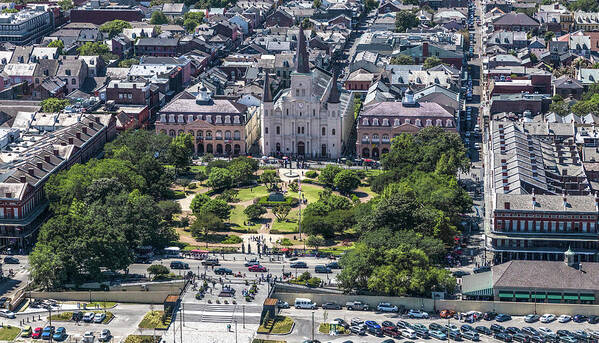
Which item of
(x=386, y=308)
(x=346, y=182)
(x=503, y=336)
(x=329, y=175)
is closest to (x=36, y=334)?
(x=386, y=308)

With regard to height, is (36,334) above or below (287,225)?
below

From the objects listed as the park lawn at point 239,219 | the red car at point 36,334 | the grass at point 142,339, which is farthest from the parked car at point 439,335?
the red car at point 36,334

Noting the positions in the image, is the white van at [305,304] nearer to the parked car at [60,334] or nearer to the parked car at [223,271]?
the parked car at [223,271]

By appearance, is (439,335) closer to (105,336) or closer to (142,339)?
(142,339)

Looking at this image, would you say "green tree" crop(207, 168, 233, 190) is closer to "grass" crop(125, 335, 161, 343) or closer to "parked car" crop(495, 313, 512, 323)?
"grass" crop(125, 335, 161, 343)

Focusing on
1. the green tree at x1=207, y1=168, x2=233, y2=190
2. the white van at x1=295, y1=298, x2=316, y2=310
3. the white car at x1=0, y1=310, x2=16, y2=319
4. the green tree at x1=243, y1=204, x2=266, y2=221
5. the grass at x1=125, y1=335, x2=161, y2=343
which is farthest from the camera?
the green tree at x1=207, y1=168, x2=233, y2=190

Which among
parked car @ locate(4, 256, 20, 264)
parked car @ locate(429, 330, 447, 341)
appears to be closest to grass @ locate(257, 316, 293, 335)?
parked car @ locate(429, 330, 447, 341)
